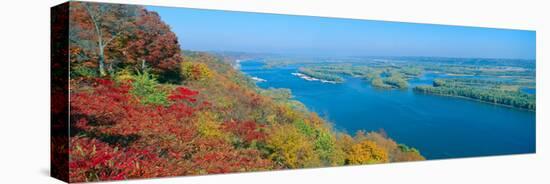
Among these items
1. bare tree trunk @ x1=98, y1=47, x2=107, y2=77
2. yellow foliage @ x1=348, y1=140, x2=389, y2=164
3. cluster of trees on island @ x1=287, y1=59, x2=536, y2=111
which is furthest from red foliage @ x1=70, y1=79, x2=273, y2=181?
cluster of trees on island @ x1=287, y1=59, x2=536, y2=111

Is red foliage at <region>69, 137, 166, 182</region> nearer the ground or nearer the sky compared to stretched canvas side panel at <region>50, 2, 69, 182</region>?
nearer the ground

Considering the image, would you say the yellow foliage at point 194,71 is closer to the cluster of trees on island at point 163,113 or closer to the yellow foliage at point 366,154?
the cluster of trees on island at point 163,113

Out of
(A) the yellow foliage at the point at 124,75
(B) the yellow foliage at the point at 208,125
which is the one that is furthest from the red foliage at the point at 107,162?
(A) the yellow foliage at the point at 124,75

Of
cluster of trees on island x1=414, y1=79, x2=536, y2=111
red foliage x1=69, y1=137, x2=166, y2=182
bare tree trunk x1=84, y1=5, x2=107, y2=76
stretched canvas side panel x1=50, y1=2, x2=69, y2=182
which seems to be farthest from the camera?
cluster of trees on island x1=414, y1=79, x2=536, y2=111

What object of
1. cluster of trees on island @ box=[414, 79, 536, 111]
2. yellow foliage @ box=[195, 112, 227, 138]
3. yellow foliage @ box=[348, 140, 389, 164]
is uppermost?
cluster of trees on island @ box=[414, 79, 536, 111]

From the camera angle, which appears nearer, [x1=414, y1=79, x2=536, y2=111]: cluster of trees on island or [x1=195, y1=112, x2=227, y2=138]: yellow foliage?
[x1=195, y1=112, x2=227, y2=138]: yellow foliage

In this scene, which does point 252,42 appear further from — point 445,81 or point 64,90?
point 445,81

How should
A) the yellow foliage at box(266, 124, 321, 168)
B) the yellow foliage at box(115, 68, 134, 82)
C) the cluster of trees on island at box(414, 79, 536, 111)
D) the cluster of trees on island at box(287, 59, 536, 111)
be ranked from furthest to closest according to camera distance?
the cluster of trees on island at box(414, 79, 536, 111), the cluster of trees on island at box(287, 59, 536, 111), the yellow foliage at box(266, 124, 321, 168), the yellow foliage at box(115, 68, 134, 82)

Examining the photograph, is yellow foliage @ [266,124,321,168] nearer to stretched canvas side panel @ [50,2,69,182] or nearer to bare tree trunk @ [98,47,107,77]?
bare tree trunk @ [98,47,107,77]
